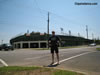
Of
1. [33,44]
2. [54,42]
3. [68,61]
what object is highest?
[54,42]

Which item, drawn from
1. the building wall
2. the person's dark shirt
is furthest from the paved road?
the building wall

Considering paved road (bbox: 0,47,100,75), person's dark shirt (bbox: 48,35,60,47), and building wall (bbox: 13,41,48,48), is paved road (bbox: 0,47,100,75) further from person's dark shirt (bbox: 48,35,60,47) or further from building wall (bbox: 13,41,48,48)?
building wall (bbox: 13,41,48,48)

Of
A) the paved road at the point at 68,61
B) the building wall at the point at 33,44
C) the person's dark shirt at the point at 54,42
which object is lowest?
the building wall at the point at 33,44

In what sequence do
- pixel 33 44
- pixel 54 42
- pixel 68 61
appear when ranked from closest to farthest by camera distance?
pixel 54 42
pixel 68 61
pixel 33 44

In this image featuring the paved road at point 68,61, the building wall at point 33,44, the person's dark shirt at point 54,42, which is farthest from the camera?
the building wall at point 33,44

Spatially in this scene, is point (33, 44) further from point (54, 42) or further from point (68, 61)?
point (54, 42)

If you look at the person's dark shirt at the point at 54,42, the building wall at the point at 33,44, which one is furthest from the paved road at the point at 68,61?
the building wall at the point at 33,44

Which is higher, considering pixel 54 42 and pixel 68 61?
pixel 54 42

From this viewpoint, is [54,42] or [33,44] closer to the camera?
[54,42]

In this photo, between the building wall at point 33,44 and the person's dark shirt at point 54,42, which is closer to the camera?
the person's dark shirt at point 54,42

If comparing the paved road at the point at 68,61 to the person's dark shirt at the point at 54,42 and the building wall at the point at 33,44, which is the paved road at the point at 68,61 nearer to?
the person's dark shirt at the point at 54,42

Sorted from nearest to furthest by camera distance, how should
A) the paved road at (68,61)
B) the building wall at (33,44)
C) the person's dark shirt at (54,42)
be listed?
the paved road at (68,61) < the person's dark shirt at (54,42) < the building wall at (33,44)

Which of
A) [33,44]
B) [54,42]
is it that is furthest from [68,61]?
[33,44]

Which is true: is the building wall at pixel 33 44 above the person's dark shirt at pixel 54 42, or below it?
below
